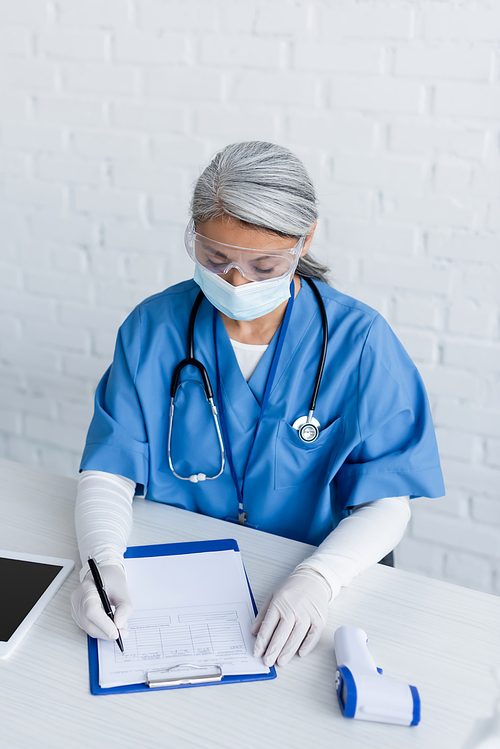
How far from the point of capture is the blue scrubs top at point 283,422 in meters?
1.24

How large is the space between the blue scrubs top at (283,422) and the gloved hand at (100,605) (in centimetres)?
27

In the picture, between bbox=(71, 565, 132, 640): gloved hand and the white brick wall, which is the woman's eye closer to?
bbox=(71, 565, 132, 640): gloved hand

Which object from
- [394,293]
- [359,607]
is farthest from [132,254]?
[359,607]

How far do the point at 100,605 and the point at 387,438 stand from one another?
592 millimetres

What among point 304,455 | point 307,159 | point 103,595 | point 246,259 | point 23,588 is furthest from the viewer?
point 307,159

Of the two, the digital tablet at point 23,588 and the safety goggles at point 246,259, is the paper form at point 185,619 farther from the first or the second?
the safety goggles at point 246,259

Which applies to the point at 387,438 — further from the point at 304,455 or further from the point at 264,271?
the point at 264,271

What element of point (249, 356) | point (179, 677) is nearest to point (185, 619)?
point (179, 677)

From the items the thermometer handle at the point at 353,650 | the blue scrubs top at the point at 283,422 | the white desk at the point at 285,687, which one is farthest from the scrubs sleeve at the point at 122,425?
the thermometer handle at the point at 353,650

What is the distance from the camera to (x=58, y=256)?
218 centimetres

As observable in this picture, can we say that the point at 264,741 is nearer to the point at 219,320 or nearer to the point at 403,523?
the point at 403,523

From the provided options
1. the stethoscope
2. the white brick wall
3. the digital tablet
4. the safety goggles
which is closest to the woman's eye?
the safety goggles

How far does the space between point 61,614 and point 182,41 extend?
59.7 inches

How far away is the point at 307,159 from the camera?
5.91ft
